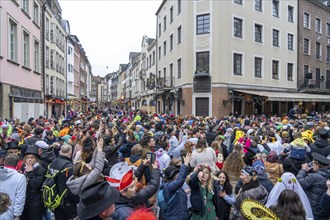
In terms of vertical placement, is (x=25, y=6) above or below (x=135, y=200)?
above

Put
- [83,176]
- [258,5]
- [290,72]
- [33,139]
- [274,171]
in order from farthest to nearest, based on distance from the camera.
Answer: [290,72], [258,5], [33,139], [274,171], [83,176]

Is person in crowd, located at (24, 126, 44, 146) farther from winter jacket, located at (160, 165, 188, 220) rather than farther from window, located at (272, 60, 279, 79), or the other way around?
window, located at (272, 60, 279, 79)

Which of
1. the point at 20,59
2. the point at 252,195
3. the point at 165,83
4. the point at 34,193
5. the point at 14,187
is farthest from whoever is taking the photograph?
the point at 165,83

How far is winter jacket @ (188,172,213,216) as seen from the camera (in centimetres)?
428

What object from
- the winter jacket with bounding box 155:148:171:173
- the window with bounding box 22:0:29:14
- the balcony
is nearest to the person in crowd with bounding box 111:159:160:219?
the winter jacket with bounding box 155:148:171:173

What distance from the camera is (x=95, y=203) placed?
2.52 metres

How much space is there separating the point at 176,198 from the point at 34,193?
2.28 metres

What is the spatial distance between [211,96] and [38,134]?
17.3 metres

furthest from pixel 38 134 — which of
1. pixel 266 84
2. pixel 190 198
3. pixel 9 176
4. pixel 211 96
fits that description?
pixel 266 84

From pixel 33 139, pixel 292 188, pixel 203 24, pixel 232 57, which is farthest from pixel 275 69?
pixel 292 188

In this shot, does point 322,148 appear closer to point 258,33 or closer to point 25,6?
point 25,6

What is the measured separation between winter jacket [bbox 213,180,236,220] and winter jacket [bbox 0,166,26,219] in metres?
2.87

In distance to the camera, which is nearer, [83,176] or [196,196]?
[83,176]

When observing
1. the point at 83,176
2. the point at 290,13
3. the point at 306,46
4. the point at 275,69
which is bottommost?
the point at 83,176
